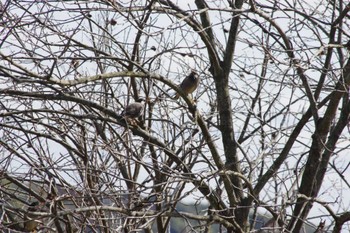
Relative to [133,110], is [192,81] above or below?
above

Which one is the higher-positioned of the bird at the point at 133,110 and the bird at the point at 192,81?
the bird at the point at 192,81

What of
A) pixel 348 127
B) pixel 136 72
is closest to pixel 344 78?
pixel 348 127

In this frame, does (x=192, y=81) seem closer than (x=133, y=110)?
No

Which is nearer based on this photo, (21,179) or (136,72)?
(136,72)

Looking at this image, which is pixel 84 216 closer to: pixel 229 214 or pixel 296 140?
pixel 229 214

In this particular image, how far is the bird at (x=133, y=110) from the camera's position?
272 inches

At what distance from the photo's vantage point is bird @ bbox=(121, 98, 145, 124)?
691 cm

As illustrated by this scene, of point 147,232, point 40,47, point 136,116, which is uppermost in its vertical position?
point 40,47

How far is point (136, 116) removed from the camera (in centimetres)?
709

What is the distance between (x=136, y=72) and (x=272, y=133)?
2193mm

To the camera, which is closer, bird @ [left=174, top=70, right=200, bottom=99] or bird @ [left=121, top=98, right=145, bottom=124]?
bird @ [left=121, top=98, right=145, bottom=124]

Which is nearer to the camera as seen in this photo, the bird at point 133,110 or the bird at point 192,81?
the bird at point 133,110

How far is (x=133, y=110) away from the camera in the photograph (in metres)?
7.35

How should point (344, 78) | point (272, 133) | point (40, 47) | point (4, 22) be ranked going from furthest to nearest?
point (272, 133), point (344, 78), point (40, 47), point (4, 22)
